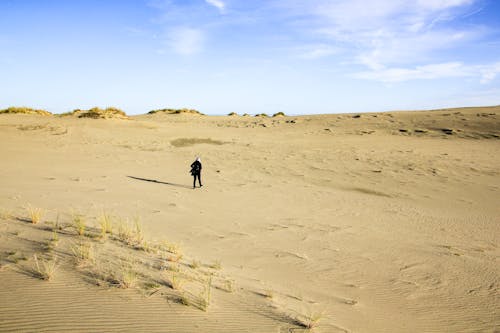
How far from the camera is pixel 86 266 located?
438 centimetres

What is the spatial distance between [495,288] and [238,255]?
A: 4.27 metres

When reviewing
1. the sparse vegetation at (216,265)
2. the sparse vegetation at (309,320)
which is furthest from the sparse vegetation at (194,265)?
the sparse vegetation at (309,320)

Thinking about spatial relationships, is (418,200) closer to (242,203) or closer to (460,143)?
(242,203)

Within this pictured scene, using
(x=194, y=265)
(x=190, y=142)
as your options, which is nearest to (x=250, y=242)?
(x=194, y=265)

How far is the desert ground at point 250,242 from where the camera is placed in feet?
12.4

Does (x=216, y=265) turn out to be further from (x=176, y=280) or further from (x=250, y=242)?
(x=250, y=242)

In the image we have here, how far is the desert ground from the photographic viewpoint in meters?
3.78

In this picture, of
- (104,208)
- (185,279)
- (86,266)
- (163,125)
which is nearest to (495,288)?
(185,279)

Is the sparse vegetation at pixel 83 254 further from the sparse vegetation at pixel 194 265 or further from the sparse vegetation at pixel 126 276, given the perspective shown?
the sparse vegetation at pixel 194 265

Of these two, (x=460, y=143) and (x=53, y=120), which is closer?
(x=460, y=143)

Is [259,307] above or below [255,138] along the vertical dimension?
below

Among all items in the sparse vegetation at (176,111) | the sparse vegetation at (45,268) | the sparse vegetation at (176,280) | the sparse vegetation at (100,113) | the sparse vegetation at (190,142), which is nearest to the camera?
the sparse vegetation at (45,268)

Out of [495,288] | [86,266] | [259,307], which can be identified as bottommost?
[495,288]

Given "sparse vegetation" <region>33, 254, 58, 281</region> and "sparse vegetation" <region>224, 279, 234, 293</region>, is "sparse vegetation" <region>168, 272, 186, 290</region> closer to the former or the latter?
"sparse vegetation" <region>224, 279, 234, 293</region>
